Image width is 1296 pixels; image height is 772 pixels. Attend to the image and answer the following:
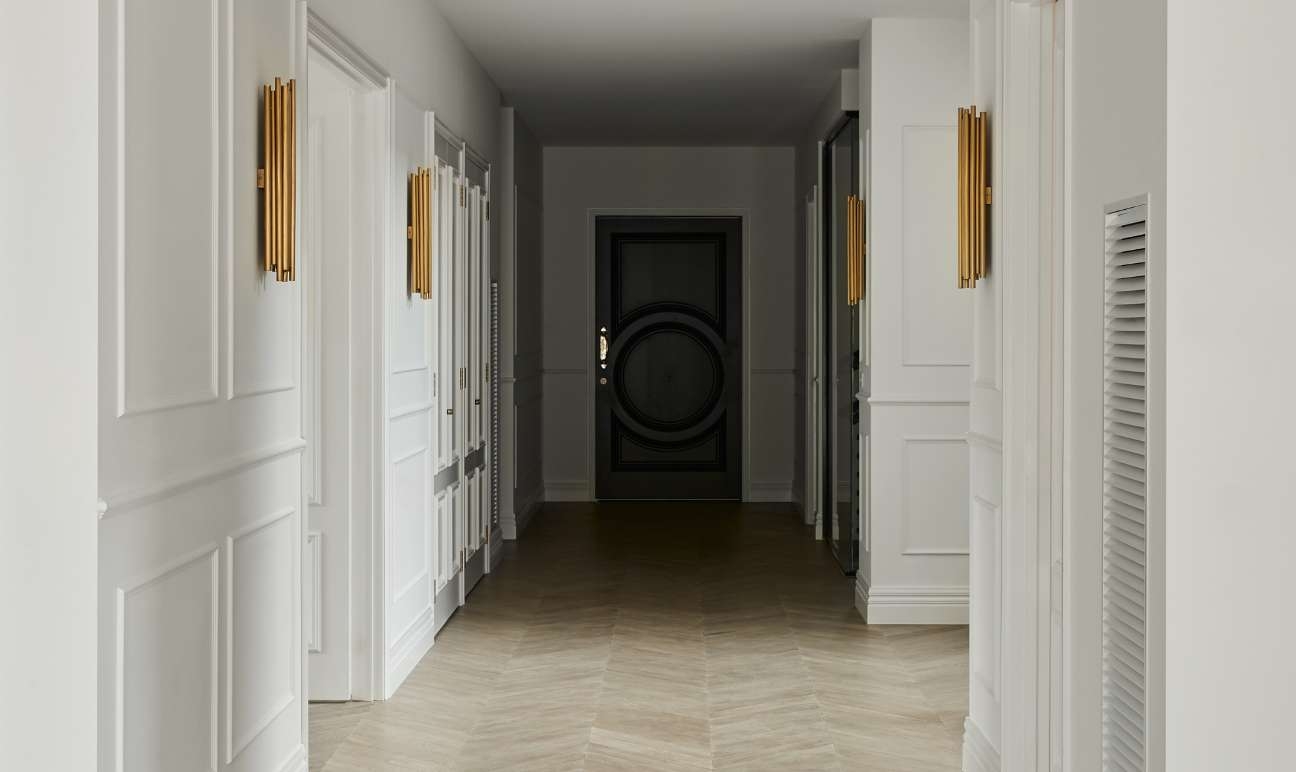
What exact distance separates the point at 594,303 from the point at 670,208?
97 cm

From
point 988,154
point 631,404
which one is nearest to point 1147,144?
point 988,154

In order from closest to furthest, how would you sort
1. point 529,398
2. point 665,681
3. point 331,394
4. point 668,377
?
point 331,394 → point 665,681 → point 529,398 → point 668,377

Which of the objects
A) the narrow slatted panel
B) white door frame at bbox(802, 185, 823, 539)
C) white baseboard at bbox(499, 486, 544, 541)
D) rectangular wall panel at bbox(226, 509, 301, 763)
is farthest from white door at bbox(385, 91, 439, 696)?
white door frame at bbox(802, 185, 823, 539)

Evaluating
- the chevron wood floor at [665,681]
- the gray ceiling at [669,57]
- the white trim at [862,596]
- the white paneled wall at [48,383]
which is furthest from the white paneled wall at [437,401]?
the white paneled wall at [48,383]

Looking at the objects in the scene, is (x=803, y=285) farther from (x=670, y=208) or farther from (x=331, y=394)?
(x=331, y=394)

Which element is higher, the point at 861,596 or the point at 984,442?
the point at 984,442

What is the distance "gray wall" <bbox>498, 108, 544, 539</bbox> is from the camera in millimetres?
7453

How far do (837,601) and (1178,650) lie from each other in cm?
401

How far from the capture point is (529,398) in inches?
334

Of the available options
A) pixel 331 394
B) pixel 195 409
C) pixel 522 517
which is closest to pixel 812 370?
pixel 522 517

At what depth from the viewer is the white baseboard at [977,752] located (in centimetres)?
325

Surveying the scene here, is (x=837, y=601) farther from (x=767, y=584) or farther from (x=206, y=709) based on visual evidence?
(x=206, y=709)

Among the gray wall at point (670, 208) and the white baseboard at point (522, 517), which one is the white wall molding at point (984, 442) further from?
the gray wall at point (670, 208)

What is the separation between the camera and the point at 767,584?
20.5 ft
